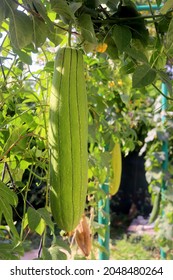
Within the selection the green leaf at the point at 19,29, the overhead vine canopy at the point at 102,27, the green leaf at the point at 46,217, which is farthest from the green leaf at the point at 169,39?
the green leaf at the point at 46,217

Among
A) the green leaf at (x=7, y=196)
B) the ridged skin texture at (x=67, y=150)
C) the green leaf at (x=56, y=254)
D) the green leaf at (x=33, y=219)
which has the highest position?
the ridged skin texture at (x=67, y=150)

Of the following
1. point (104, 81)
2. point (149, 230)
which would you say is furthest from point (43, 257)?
point (149, 230)

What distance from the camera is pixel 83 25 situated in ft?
2.41

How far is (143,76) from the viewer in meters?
0.77

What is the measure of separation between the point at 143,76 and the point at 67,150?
20 cm

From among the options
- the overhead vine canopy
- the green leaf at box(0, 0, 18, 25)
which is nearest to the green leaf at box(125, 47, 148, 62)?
the overhead vine canopy

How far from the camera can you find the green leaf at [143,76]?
76 cm

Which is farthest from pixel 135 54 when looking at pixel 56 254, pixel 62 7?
pixel 56 254

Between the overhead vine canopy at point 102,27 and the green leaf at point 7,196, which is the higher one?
the overhead vine canopy at point 102,27

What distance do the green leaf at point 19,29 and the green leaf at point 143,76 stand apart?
204mm

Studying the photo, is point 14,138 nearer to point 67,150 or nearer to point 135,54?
point 67,150

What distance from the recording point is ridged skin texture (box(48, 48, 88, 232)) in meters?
0.71

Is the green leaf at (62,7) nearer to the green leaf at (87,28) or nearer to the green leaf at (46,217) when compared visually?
the green leaf at (87,28)

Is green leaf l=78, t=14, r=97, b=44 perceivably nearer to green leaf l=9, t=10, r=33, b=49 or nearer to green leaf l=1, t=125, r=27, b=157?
green leaf l=9, t=10, r=33, b=49
